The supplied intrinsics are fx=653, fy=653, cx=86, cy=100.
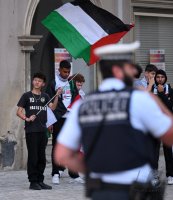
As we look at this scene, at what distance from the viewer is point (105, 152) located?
12.5ft

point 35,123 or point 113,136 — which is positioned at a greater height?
point 113,136

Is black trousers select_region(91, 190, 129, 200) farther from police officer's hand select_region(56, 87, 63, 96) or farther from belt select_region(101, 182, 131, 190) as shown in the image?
police officer's hand select_region(56, 87, 63, 96)

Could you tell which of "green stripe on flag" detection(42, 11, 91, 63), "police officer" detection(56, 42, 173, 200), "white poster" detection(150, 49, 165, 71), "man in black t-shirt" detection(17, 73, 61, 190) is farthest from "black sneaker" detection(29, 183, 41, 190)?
"police officer" detection(56, 42, 173, 200)

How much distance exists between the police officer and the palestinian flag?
20.0ft

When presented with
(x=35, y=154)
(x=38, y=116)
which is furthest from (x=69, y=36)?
(x=35, y=154)

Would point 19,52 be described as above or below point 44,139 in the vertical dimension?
above

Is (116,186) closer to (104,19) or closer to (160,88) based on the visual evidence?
(160,88)

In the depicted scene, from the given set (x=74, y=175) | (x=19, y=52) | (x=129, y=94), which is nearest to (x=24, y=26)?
(x=19, y=52)

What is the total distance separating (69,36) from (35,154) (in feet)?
6.69

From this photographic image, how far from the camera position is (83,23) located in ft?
34.8

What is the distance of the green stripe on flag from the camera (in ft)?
33.2

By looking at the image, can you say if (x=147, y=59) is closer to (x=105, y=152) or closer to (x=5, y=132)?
(x=5, y=132)

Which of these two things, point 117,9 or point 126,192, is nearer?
point 126,192

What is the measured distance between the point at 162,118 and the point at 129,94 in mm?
240
